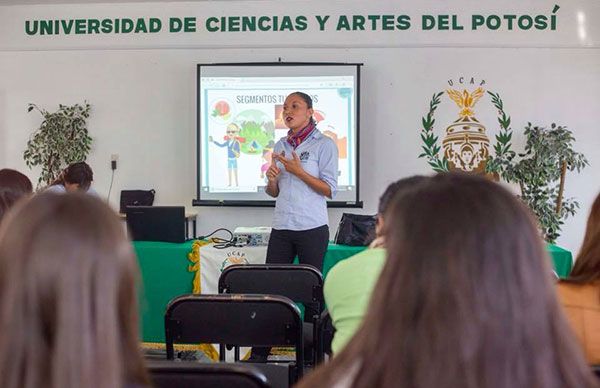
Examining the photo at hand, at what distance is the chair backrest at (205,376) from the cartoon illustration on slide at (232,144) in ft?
15.2

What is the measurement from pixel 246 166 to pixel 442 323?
17.4 feet

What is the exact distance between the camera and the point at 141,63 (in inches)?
246

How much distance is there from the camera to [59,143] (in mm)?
6055

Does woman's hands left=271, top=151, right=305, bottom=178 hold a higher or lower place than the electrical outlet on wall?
lower

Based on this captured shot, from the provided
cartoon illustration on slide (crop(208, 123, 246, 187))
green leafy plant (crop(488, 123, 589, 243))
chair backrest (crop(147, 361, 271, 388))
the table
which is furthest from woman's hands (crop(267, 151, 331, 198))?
chair backrest (crop(147, 361, 271, 388))

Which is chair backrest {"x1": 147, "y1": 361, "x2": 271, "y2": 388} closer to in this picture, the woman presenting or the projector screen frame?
the woman presenting

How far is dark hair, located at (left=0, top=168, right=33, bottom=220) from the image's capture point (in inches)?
87.1

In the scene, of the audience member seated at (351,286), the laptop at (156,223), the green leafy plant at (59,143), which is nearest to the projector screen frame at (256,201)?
the green leafy plant at (59,143)

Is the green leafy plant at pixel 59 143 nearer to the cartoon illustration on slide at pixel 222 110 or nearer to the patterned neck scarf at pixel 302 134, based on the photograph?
the cartoon illustration on slide at pixel 222 110

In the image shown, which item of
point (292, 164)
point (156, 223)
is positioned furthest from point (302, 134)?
point (156, 223)

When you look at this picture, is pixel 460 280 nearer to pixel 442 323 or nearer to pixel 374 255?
pixel 442 323

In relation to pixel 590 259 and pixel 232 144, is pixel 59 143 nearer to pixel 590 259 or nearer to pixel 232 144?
pixel 232 144

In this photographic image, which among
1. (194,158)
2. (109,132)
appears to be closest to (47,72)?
(109,132)

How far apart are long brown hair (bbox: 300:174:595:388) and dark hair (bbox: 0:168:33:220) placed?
1.79 meters
